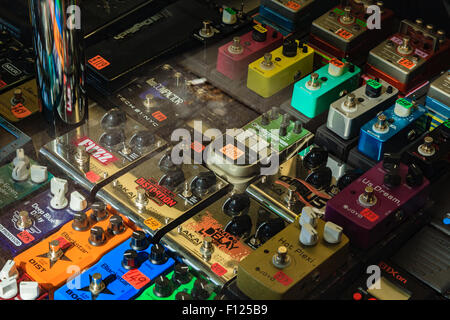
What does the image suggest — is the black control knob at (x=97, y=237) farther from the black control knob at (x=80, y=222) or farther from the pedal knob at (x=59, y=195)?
the pedal knob at (x=59, y=195)

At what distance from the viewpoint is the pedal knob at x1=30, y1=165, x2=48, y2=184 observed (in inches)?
142

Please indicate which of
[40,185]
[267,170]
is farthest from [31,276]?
[267,170]

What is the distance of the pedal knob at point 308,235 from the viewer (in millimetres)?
3033

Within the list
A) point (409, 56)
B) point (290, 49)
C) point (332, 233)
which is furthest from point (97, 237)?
point (409, 56)

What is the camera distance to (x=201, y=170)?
11.9 ft

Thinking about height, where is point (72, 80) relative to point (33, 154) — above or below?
above

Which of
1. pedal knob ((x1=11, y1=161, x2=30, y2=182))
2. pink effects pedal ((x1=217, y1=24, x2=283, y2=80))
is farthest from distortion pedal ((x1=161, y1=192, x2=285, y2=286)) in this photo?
pink effects pedal ((x1=217, y1=24, x2=283, y2=80))

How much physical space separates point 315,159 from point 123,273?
98cm

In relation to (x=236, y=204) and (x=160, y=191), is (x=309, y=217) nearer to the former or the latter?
(x=236, y=204)

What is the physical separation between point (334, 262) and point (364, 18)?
1712 mm

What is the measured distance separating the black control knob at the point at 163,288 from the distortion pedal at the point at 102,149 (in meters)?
0.60

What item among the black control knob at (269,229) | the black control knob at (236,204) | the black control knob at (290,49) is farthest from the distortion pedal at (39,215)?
the black control knob at (290,49)

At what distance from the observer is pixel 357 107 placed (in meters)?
3.70
